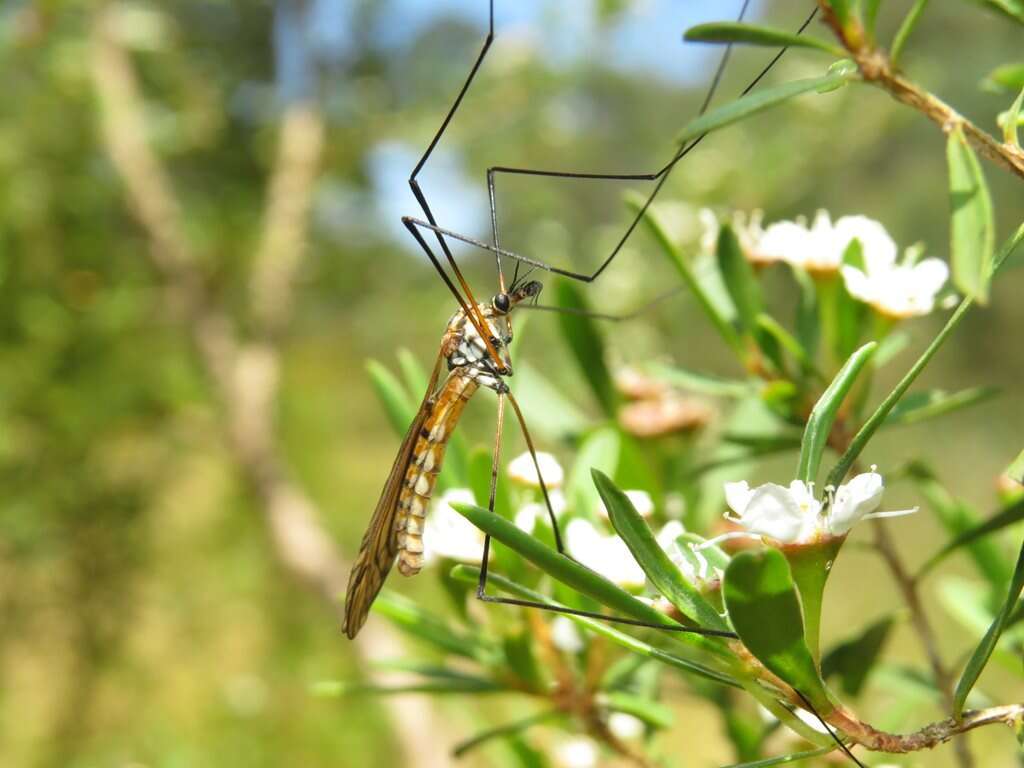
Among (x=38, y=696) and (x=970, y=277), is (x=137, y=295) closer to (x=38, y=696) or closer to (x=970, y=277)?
(x=38, y=696)

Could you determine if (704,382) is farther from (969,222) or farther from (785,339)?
(969,222)

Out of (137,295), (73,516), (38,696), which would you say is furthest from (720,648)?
(38,696)

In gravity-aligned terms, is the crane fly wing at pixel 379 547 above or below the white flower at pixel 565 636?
above

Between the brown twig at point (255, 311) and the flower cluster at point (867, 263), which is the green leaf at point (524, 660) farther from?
the brown twig at point (255, 311)

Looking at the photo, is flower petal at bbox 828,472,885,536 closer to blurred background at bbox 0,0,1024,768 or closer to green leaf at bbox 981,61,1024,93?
green leaf at bbox 981,61,1024,93

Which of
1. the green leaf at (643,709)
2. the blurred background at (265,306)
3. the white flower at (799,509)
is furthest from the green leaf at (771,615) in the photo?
the blurred background at (265,306)

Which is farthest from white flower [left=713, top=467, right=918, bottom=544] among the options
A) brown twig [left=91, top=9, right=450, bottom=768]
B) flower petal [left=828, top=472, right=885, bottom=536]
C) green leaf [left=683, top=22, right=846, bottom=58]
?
brown twig [left=91, top=9, right=450, bottom=768]

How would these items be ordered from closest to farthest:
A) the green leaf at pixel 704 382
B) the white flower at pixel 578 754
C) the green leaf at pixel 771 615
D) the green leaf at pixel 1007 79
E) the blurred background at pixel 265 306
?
the green leaf at pixel 771 615 < the green leaf at pixel 1007 79 < the green leaf at pixel 704 382 < the white flower at pixel 578 754 < the blurred background at pixel 265 306

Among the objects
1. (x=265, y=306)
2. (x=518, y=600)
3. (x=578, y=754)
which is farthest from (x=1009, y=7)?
(x=265, y=306)
